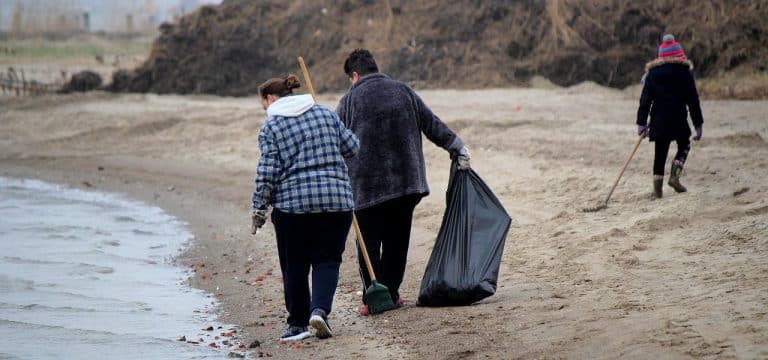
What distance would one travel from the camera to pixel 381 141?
270 inches

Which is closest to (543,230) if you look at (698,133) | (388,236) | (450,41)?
(698,133)

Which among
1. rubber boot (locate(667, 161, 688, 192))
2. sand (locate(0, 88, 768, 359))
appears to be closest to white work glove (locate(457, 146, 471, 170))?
sand (locate(0, 88, 768, 359))

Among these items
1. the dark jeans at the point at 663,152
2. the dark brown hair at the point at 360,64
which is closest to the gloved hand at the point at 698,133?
the dark jeans at the point at 663,152

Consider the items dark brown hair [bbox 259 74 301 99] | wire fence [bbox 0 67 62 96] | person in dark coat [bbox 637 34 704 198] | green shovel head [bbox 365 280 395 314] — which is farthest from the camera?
wire fence [bbox 0 67 62 96]

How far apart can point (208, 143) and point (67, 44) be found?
21.3m

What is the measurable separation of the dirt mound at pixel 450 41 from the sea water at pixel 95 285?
323 inches

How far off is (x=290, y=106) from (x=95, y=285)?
3.95 metres

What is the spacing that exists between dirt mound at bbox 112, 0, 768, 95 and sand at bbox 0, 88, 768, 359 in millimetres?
1474

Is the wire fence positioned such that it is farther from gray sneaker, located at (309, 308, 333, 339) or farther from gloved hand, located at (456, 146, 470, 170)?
gray sneaker, located at (309, 308, 333, 339)

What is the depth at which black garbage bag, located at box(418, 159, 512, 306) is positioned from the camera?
6.87m

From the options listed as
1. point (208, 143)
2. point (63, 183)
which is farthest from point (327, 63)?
point (63, 183)

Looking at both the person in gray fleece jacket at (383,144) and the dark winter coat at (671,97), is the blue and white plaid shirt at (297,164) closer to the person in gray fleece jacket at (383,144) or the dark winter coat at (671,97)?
the person in gray fleece jacket at (383,144)

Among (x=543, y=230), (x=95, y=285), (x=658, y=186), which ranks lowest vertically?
(x=95, y=285)

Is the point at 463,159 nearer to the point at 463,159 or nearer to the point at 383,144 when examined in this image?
the point at 463,159
